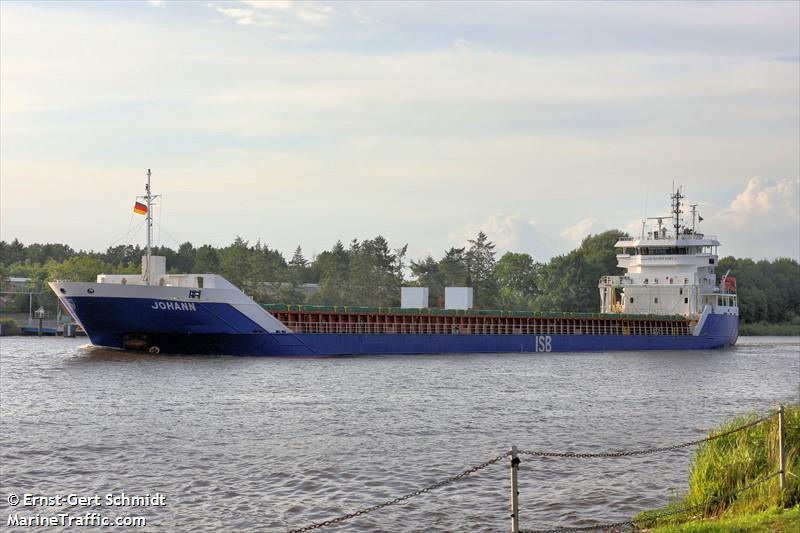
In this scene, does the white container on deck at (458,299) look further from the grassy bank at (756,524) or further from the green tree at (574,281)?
the green tree at (574,281)

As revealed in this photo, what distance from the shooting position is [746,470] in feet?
49.9

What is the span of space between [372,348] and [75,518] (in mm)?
40921

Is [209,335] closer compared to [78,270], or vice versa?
[209,335]

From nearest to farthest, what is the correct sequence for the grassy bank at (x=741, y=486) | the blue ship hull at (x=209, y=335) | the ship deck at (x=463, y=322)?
the grassy bank at (x=741, y=486) < the blue ship hull at (x=209, y=335) < the ship deck at (x=463, y=322)

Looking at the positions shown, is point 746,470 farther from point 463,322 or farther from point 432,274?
point 432,274

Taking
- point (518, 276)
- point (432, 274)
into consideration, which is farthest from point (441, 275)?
point (518, 276)

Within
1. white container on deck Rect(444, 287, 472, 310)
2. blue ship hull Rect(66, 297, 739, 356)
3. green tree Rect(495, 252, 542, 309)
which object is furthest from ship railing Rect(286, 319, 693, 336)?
green tree Rect(495, 252, 542, 309)

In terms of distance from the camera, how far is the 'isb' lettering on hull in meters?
47.8

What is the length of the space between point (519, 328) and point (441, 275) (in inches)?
2533

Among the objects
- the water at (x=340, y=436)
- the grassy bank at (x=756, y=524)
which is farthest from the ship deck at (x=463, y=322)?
the grassy bank at (x=756, y=524)

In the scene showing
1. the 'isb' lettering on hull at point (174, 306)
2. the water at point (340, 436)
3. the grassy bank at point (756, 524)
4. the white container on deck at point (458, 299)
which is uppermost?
the white container on deck at point (458, 299)

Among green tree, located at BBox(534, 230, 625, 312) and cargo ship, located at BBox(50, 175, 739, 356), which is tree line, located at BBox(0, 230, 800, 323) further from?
A: cargo ship, located at BBox(50, 175, 739, 356)

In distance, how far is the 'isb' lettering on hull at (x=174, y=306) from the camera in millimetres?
47781

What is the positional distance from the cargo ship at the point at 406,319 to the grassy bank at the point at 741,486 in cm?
3576
